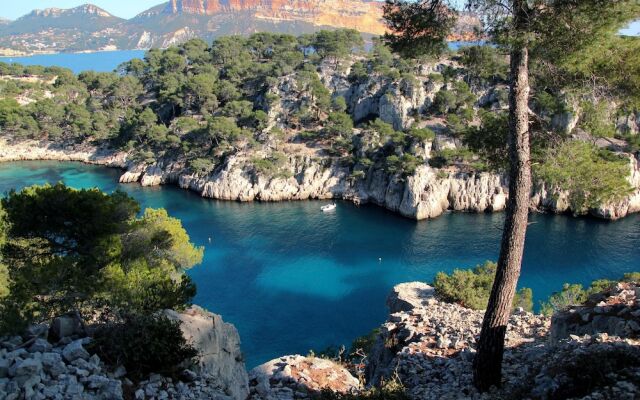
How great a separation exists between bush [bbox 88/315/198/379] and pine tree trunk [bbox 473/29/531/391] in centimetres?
552

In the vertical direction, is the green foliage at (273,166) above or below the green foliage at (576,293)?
above

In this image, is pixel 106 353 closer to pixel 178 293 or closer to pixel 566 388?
pixel 178 293

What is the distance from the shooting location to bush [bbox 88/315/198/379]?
693cm

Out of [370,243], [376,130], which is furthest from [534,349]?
[376,130]

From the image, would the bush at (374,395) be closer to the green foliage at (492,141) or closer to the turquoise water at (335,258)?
the green foliage at (492,141)

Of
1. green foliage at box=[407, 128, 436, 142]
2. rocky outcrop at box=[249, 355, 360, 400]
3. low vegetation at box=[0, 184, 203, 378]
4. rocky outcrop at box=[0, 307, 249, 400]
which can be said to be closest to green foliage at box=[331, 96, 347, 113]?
green foliage at box=[407, 128, 436, 142]

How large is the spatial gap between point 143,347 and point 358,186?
43537mm

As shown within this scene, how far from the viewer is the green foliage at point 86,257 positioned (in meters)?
10.2

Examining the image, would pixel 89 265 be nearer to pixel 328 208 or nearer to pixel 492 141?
pixel 492 141

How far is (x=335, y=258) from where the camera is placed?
35.5 metres

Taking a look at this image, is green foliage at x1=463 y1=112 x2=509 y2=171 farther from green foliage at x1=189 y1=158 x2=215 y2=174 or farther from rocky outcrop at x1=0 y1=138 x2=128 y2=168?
rocky outcrop at x1=0 y1=138 x2=128 y2=168

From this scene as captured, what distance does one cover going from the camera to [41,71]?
88.4 meters

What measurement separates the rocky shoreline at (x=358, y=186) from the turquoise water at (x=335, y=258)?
1.39 metres

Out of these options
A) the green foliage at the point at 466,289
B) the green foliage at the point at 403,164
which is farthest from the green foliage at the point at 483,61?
the green foliage at the point at 403,164
